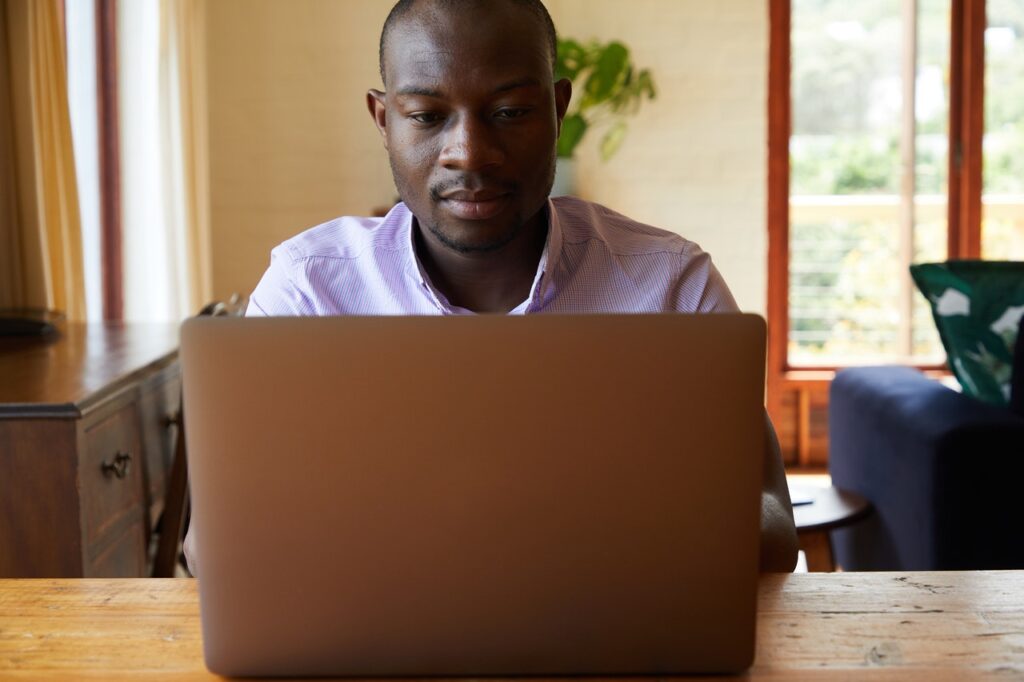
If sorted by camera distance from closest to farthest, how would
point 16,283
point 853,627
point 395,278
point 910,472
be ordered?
1. point 853,627
2. point 395,278
3. point 910,472
4. point 16,283

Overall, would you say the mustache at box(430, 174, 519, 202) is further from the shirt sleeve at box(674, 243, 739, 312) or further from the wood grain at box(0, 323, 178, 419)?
the wood grain at box(0, 323, 178, 419)

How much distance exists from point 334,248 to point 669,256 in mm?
387

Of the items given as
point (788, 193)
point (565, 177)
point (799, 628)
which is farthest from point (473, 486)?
point (788, 193)

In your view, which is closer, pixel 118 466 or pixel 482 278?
pixel 482 278

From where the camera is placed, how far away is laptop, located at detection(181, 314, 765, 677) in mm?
704

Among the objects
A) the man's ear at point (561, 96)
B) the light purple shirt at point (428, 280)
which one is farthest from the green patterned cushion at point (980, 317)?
the man's ear at point (561, 96)

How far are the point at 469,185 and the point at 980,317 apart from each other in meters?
1.56

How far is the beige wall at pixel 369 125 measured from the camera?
410 centimetres

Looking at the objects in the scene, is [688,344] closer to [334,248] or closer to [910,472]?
[334,248]

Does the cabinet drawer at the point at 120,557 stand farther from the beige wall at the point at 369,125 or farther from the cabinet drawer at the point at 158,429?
the beige wall at the point at 369,125


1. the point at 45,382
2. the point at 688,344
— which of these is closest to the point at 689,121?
the point at 45,382

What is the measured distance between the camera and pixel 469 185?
1.24m

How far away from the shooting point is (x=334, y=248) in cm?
138

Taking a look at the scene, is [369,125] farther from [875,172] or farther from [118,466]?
[118,466]
